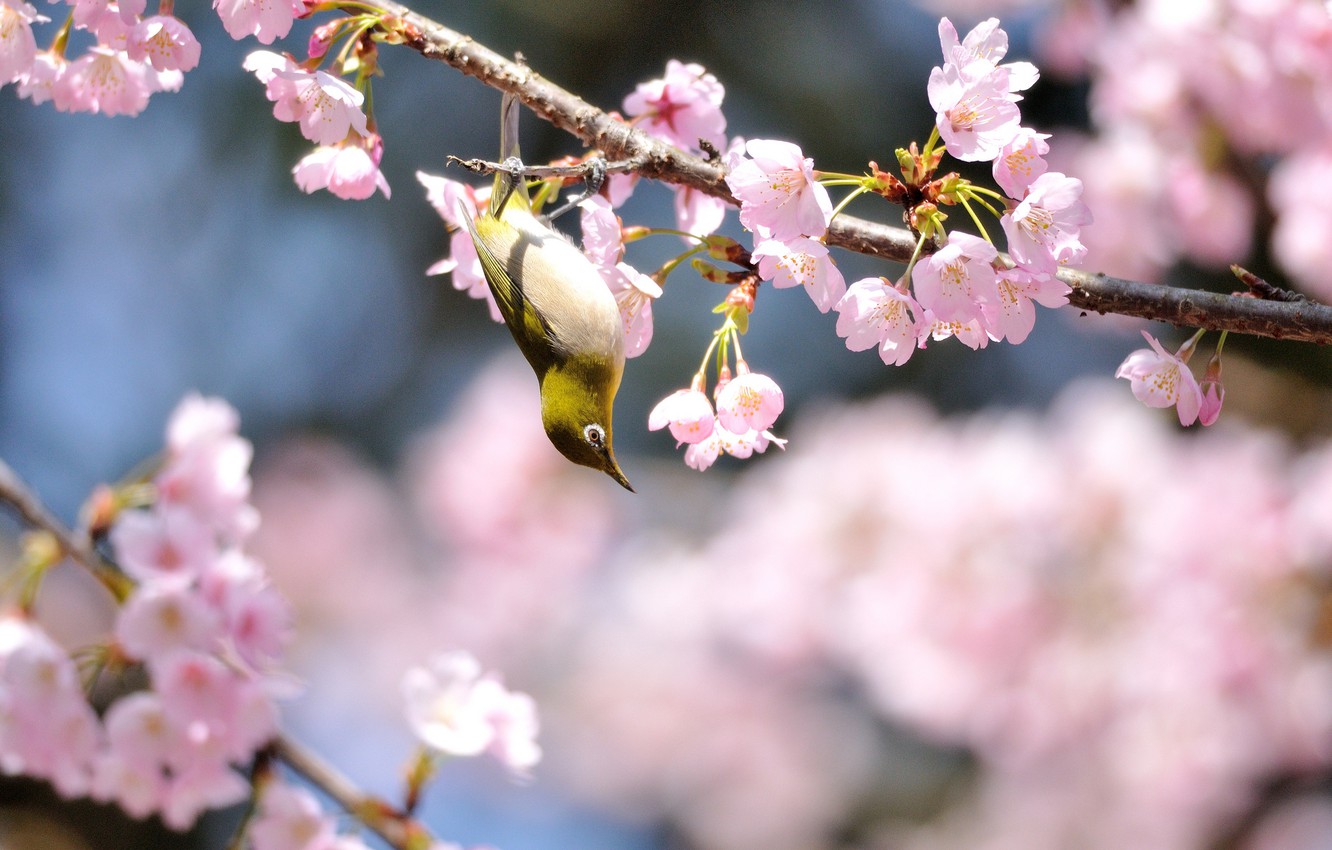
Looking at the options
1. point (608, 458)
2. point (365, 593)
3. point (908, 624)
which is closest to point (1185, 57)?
point (908, 624)

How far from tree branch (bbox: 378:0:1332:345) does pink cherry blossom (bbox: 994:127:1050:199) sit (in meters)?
0.12

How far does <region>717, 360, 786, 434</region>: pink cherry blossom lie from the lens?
1463mm

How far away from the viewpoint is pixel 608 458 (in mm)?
1975

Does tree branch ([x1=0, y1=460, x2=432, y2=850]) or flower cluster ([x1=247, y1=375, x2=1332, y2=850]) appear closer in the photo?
tree branch ([x1=0, y1=460, x2=432, y2=850])

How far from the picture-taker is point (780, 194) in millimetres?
1312

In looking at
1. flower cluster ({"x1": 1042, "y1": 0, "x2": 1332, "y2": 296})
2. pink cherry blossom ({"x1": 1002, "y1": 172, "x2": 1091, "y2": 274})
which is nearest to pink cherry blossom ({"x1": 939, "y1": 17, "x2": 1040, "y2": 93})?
pink cherry blossom ({"x1": 1002, "y1": 172, "x2": 1091, "y2": 274})

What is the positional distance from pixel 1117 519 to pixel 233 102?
5.56 metres

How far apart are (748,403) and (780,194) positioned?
0.29 meters

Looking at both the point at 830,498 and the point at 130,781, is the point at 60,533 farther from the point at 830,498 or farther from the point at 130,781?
the point at 830,498

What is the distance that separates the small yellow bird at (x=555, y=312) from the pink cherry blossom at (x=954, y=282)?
0.50 meters

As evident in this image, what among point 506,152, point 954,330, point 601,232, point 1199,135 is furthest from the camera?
point 1199,135

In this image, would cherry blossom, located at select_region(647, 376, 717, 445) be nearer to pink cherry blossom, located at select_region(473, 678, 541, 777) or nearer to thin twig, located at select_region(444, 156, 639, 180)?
thin twig, located at select_region(444, 156, 639, 180)

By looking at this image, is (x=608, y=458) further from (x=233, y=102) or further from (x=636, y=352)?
(x=233, y=102)

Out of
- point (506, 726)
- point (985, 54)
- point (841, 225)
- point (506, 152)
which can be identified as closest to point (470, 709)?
point (506, 726)
